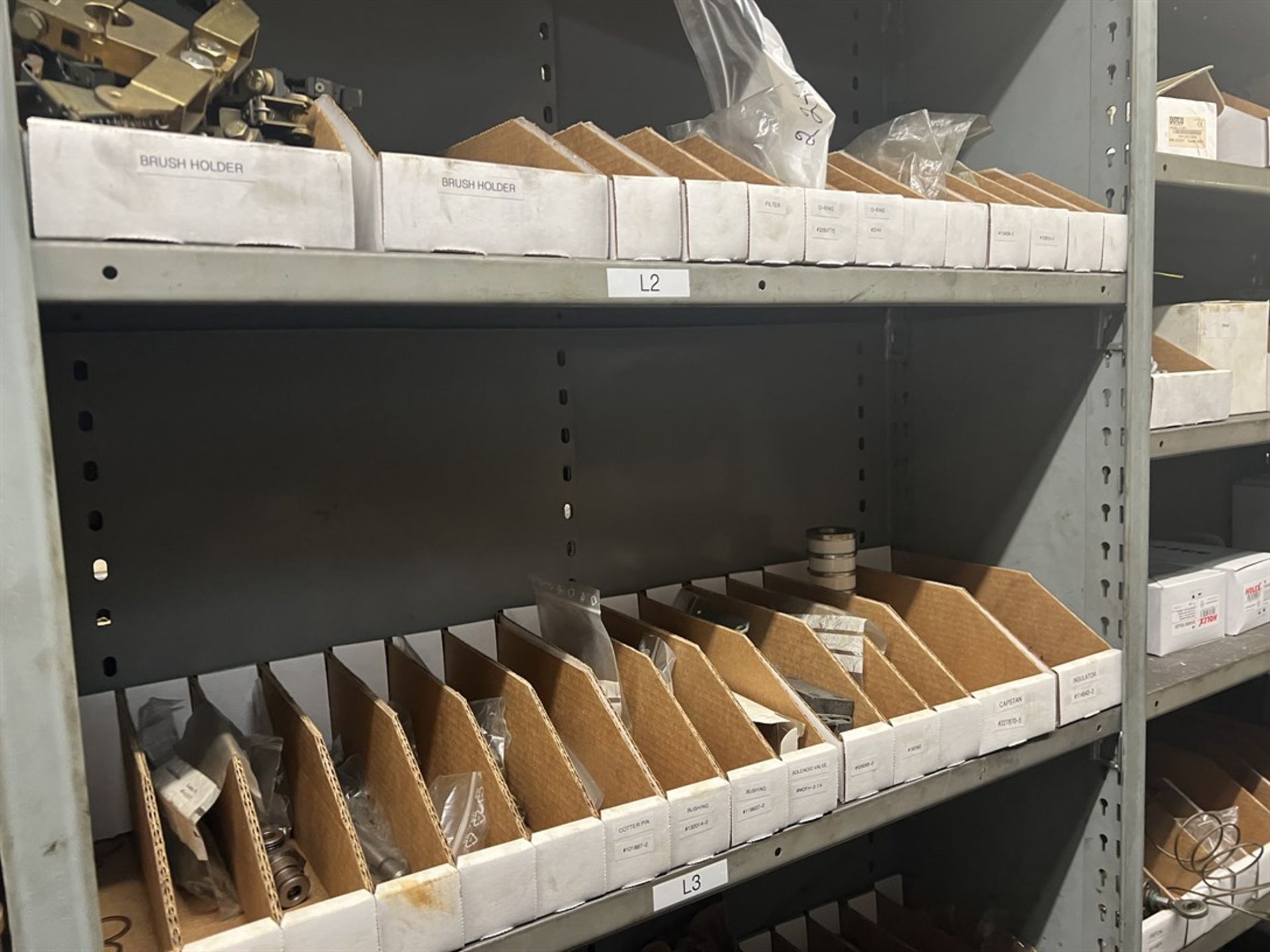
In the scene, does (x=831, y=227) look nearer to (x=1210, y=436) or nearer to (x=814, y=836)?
(x=814, y=836)

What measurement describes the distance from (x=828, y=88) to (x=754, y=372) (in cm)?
46

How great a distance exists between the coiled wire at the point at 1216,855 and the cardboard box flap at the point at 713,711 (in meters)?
0.88

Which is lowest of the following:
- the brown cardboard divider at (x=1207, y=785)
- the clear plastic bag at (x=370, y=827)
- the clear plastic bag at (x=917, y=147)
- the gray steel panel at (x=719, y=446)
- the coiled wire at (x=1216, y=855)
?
the coiled wire at (x=1216, y=855)

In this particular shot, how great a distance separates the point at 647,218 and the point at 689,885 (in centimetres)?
61

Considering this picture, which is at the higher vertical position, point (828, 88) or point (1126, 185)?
point (828, 88)

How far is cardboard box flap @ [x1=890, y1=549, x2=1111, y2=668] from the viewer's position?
4.11ft

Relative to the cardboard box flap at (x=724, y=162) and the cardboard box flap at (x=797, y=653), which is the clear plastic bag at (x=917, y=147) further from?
the cardboard box flap at (x=797, y=653)

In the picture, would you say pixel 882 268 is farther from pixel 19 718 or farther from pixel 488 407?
pixel 19 718

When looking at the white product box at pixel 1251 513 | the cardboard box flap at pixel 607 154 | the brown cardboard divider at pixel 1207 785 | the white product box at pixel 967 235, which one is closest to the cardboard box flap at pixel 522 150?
the cardboard box flap at pixel 607 154

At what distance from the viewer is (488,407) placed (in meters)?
1.21

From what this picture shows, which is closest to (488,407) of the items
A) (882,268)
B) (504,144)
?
(504,144)

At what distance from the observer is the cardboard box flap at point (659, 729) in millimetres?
931

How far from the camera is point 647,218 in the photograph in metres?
0.84

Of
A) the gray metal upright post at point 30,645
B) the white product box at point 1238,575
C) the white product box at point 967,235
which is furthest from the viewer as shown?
the white product box at point 1238,575
